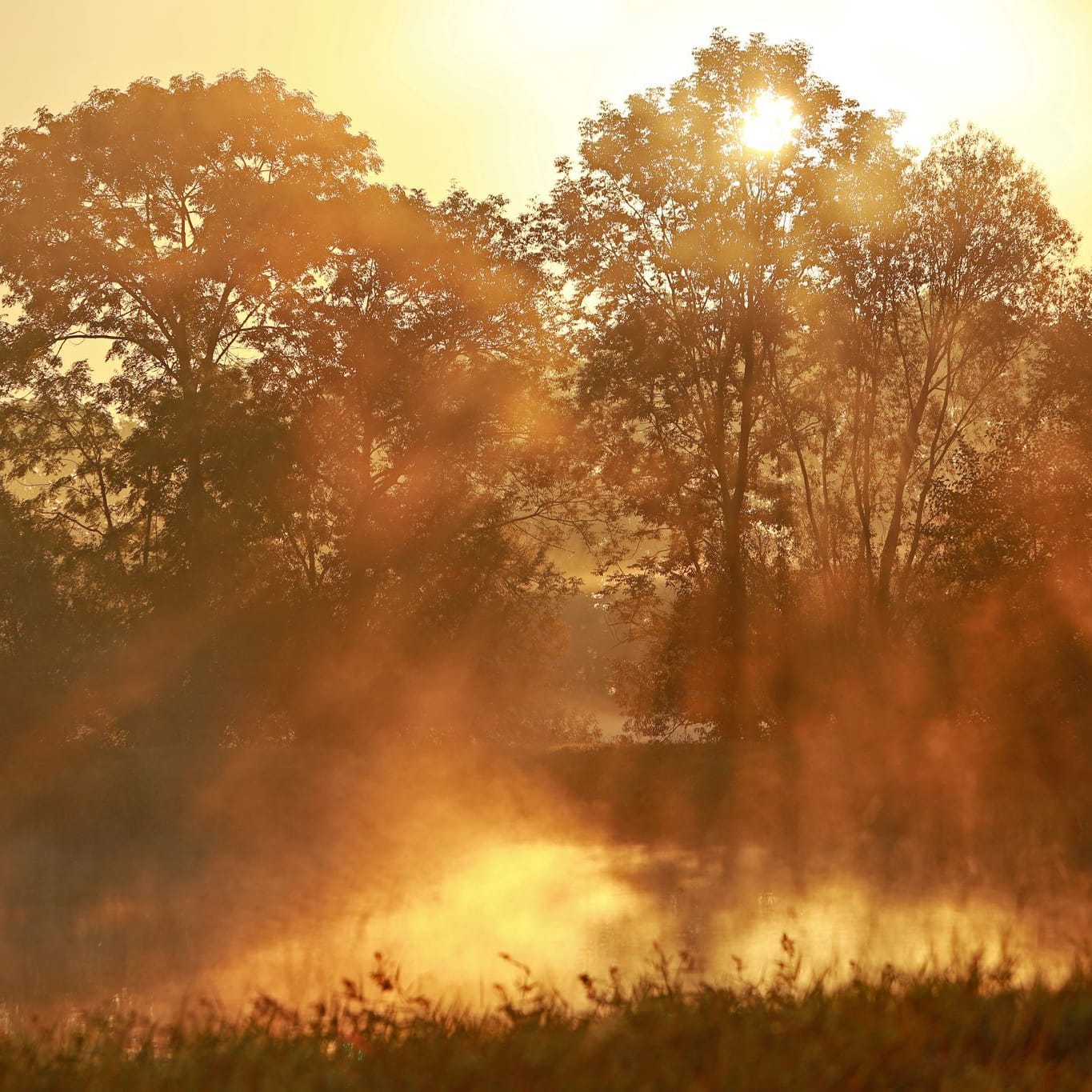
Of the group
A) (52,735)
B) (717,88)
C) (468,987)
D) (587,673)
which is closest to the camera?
(468,987)

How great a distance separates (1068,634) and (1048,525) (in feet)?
8.49

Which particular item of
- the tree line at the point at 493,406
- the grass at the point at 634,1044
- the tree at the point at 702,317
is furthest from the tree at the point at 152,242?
the grass at the point at 634,1044

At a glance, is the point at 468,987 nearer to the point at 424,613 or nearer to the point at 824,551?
the point at 424,613

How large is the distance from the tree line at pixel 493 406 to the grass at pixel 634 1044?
22.3 metres

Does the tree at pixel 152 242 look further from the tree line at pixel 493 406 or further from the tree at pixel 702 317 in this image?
the tree at pixel 702 317

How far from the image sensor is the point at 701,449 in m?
35.0

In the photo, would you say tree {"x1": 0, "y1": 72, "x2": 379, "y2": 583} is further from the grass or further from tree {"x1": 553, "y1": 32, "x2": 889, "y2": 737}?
the grass

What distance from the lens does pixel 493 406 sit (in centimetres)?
3541

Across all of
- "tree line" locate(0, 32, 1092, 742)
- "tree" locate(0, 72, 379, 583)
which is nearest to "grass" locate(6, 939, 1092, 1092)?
"tree line" locate(0, 32, 1092, 742)

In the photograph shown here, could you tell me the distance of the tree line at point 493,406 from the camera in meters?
32.5

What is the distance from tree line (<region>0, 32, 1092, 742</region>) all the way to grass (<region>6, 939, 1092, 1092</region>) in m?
22.3

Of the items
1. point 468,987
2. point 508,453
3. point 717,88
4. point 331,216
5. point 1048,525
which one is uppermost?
point 717,88

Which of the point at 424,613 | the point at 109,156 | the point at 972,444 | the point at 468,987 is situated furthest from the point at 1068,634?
the point at 109,156

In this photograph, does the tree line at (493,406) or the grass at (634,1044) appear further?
the tree line at (493,406)
